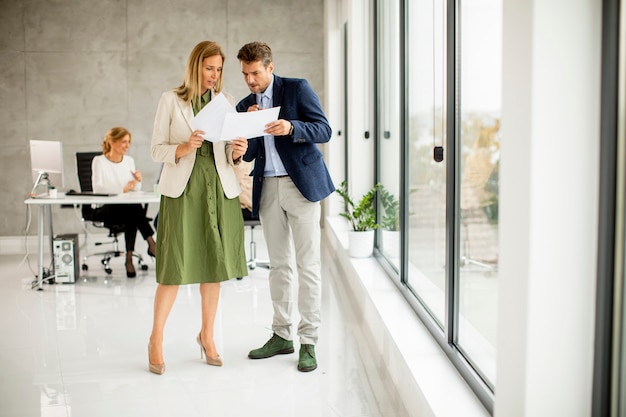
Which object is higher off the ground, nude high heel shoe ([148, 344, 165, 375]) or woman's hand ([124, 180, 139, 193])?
woman's hand ([124, 180, 139, 193])

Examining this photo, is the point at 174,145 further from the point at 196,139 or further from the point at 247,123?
the point at 247,123

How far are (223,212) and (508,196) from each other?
6.16ft

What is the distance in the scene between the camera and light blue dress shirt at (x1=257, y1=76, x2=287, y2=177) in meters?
3.26

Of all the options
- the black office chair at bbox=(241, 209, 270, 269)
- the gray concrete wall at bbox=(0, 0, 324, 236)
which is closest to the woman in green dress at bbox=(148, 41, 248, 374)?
the black office chair at bbox=(241, 209, 270, 269)

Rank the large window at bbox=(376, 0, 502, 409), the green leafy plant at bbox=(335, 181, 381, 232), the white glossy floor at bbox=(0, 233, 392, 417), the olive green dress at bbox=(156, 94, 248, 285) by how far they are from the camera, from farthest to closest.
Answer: the green leafy plant at bbox=(335, 181, 381, 232) → the olive green dress at bbox=(156, 94, 248, 285) → the white glossy floor at bbox=(0, 233, 392, 417) → the large window at bbox=(376, 0, 502, 409)

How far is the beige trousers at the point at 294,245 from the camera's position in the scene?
129 inches

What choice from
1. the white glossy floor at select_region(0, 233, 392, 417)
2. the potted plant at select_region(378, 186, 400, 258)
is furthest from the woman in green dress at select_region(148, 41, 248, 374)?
the potted plant at select_region(378, 186, 400, 258)

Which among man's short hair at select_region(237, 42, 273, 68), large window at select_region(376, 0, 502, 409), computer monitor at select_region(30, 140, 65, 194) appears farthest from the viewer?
computer monitor at select_region(30, 140, 65, 194)

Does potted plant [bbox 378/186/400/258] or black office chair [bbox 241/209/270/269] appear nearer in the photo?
potted plant [bbox 378/186/400/258]

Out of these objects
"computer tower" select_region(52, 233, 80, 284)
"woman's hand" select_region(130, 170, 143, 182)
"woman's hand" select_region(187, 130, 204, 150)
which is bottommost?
"computer tower" select_region(52, 233, 80, 284)

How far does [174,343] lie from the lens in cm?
380

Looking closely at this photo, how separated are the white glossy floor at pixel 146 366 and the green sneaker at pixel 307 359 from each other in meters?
0.04

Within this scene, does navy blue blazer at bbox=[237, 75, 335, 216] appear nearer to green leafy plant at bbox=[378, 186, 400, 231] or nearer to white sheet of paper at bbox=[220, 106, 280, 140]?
white sheet of paper at bbox=[220, 106, 280, 140]

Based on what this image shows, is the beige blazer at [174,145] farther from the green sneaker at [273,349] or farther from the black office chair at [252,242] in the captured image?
the black office chair at [252,242]
